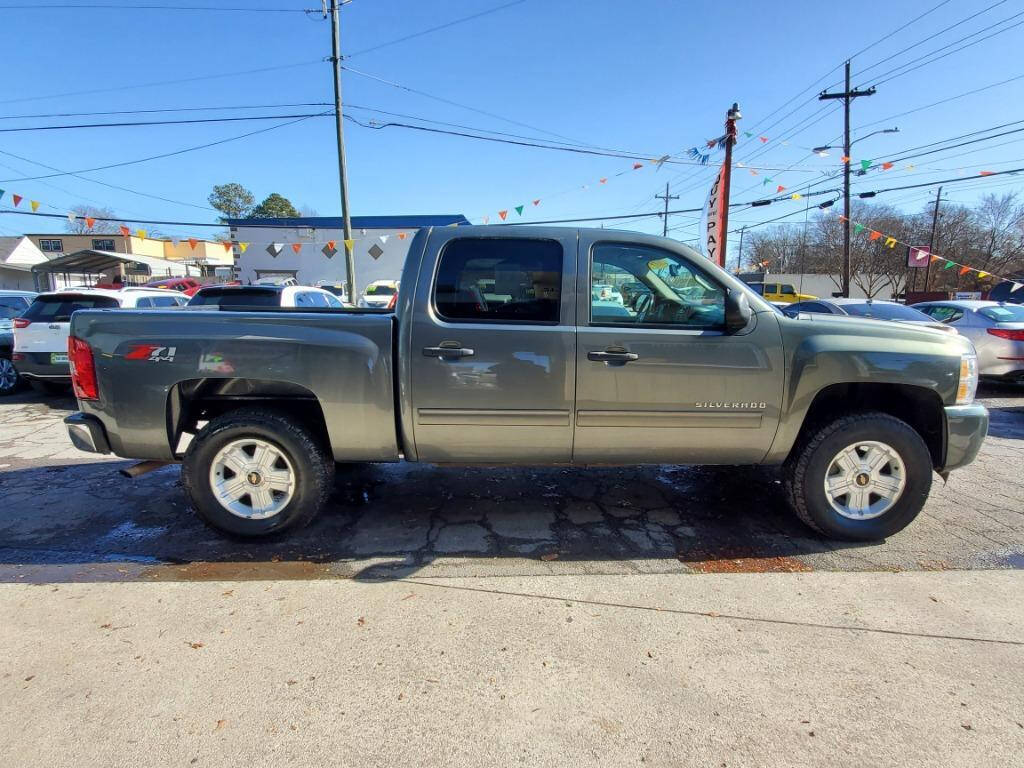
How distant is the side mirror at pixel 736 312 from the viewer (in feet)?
10.3

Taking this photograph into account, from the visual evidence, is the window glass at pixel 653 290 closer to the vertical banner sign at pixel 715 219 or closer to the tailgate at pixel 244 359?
the tailgate at pixel 244 359

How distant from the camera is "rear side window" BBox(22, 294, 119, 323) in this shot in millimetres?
7523

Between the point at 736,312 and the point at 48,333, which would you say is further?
the point at 48,333

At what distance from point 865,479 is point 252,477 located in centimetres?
390

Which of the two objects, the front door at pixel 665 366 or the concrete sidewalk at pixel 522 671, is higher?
the front door at pixel 665 366

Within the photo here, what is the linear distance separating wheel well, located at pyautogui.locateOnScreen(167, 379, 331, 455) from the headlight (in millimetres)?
3948

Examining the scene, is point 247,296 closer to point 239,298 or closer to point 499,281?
point 239,298

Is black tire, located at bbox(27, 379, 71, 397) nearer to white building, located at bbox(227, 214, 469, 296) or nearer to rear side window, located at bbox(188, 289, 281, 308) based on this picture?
rear side window, located at bbox(188, 289, 281, 308)

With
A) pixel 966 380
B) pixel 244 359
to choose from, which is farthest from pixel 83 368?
pixel 966 380

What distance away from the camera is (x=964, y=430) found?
3303 millimetres

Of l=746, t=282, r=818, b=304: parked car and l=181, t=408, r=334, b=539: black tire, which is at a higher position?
l=746, t=282, r=818, b=304: parked car

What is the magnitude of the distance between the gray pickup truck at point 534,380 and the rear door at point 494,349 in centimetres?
1

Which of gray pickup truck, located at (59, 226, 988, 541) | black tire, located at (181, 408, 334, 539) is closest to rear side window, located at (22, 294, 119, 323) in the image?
gray pickup truck, located at (59, 226, 988, 541)

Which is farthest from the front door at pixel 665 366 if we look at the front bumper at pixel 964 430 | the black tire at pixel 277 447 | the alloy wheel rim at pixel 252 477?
the alloy wheel rim at pixel 252 477
